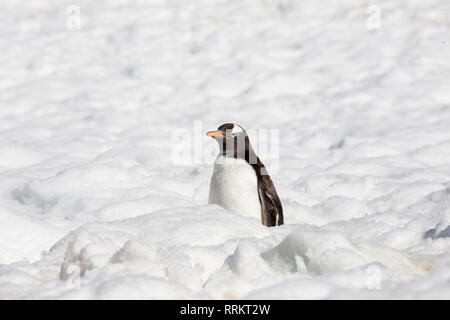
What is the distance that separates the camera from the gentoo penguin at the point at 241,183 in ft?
18.1

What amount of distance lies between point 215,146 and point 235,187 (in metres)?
3.18

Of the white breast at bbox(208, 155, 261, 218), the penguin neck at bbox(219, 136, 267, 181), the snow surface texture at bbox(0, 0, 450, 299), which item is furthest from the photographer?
the penguin neck at bbox(219, 136, 267, 181)

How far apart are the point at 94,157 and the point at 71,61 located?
4095 mm

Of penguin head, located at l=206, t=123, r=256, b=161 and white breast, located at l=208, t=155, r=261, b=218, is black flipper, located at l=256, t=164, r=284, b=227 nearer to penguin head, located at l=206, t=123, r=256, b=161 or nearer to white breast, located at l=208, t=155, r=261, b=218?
white breast, located at l=208, t=155, r=261, b=218

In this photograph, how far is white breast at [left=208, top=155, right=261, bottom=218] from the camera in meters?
5.52

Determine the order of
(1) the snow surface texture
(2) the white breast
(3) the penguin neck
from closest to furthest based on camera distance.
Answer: (1) the snow surface texture
(2) the white breast
(3) the penguin neck

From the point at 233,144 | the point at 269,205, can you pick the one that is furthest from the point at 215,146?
the point at 269,205

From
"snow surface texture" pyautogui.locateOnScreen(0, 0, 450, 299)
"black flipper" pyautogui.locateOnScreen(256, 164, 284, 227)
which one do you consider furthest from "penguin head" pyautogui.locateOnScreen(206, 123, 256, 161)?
"snow surface texture" pyautogui.locateOnScreen(0, 0, 450, 299)

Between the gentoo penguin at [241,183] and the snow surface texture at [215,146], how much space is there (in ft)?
1.77

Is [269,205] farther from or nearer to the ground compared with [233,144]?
nearer to the ground

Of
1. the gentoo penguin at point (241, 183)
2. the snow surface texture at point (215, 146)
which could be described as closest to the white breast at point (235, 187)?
the gentoo penguin at point (241, 183)

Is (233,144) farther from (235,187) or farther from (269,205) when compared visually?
(269,205)

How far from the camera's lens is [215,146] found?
8.66 metres
